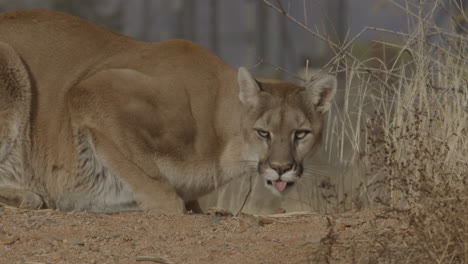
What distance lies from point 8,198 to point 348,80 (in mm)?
2643

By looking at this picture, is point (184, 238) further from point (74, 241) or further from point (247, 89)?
point (247, 89)

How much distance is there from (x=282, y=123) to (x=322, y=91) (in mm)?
479

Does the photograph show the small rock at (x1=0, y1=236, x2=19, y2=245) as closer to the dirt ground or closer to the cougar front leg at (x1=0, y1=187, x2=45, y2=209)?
the dirt ground

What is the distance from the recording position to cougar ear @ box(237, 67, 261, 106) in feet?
19.3

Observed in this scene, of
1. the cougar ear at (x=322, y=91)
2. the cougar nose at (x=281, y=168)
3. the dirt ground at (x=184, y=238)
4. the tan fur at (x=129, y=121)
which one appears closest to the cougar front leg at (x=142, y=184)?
the tan fur at (x=129, y=121)

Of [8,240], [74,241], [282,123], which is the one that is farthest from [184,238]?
[282,123]

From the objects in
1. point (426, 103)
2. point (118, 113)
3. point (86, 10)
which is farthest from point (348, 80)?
point (86, 10)

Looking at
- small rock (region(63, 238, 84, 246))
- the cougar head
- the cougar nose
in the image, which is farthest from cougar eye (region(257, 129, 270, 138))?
small rock (region(63, 238, 84, 246))

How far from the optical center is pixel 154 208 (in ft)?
18.3

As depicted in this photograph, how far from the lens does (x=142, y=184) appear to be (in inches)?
220

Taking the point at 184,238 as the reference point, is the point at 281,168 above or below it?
above

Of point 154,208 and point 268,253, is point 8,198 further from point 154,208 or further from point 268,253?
point 268,253

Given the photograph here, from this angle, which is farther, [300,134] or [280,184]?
[300,134]

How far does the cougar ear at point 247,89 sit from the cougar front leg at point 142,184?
84 cm
